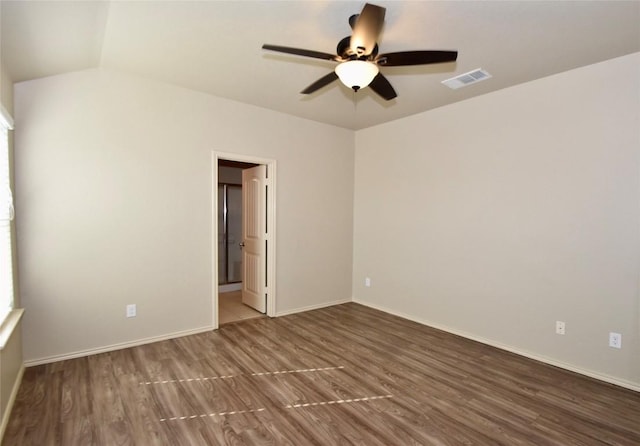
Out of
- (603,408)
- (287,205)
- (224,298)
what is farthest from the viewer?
(224,298)

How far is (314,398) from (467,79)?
10.5 feet

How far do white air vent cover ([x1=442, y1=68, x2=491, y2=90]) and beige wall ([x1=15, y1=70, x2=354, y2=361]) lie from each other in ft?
6.89

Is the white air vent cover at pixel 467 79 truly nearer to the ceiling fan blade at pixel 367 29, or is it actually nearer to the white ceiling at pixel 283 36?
the white ceiling at pixel 283 36

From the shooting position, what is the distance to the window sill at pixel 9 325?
6.87ft

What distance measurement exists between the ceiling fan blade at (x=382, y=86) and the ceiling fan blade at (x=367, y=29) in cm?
41

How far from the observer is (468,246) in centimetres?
379

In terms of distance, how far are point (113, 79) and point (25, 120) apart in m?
0.82

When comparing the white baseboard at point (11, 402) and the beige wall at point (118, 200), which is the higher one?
the beige wall at point (118, 200)

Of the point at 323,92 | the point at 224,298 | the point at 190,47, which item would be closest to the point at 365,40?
the point at 190,47

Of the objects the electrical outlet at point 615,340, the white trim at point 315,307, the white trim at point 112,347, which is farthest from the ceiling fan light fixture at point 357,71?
the white trim at point 315,307

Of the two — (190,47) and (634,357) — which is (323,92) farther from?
(634,357)

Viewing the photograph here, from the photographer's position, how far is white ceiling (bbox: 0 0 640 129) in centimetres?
211

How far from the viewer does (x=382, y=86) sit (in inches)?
98.9

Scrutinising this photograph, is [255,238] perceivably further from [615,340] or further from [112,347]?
[615,340]
